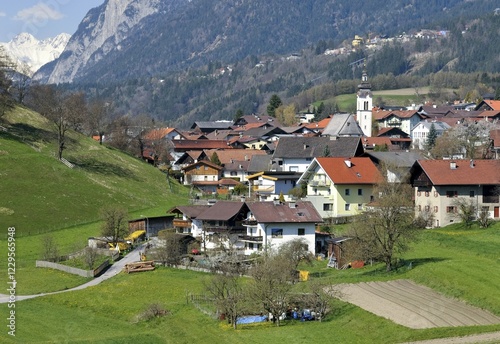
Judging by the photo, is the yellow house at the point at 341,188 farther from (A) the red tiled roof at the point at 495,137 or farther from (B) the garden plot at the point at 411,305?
(B) the garden plot at the point at 411,305

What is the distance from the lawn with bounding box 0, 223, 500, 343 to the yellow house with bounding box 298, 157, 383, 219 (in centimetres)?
1466

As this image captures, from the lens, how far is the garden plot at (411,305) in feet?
115

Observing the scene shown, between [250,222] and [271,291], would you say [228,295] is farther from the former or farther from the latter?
[250,222]

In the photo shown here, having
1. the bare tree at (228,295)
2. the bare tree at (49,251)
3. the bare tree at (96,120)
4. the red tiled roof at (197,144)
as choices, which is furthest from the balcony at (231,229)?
the red tiled roof at (197,144)

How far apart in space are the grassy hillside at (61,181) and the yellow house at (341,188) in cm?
1306

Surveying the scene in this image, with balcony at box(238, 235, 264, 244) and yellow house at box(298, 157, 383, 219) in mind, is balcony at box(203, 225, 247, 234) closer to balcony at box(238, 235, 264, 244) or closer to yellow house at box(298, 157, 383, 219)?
balcony at box(238, 235, 264, 244)

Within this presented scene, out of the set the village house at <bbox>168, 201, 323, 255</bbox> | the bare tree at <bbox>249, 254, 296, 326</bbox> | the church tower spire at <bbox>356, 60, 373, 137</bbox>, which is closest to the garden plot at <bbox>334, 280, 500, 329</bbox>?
the bare tree at <bbox>249, 254, 296, 326</bbox>

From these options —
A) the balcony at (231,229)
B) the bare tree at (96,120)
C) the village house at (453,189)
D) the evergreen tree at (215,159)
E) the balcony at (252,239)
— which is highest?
the bare tree at (96,120)

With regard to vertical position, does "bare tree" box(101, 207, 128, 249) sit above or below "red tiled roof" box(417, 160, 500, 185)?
below

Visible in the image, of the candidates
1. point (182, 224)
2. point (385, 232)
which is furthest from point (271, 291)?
point (182, 224)

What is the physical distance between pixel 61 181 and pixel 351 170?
23978mm

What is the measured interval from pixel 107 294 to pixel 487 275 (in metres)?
17.6

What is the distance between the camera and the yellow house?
6631 centimetres

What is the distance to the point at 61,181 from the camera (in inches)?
3017
